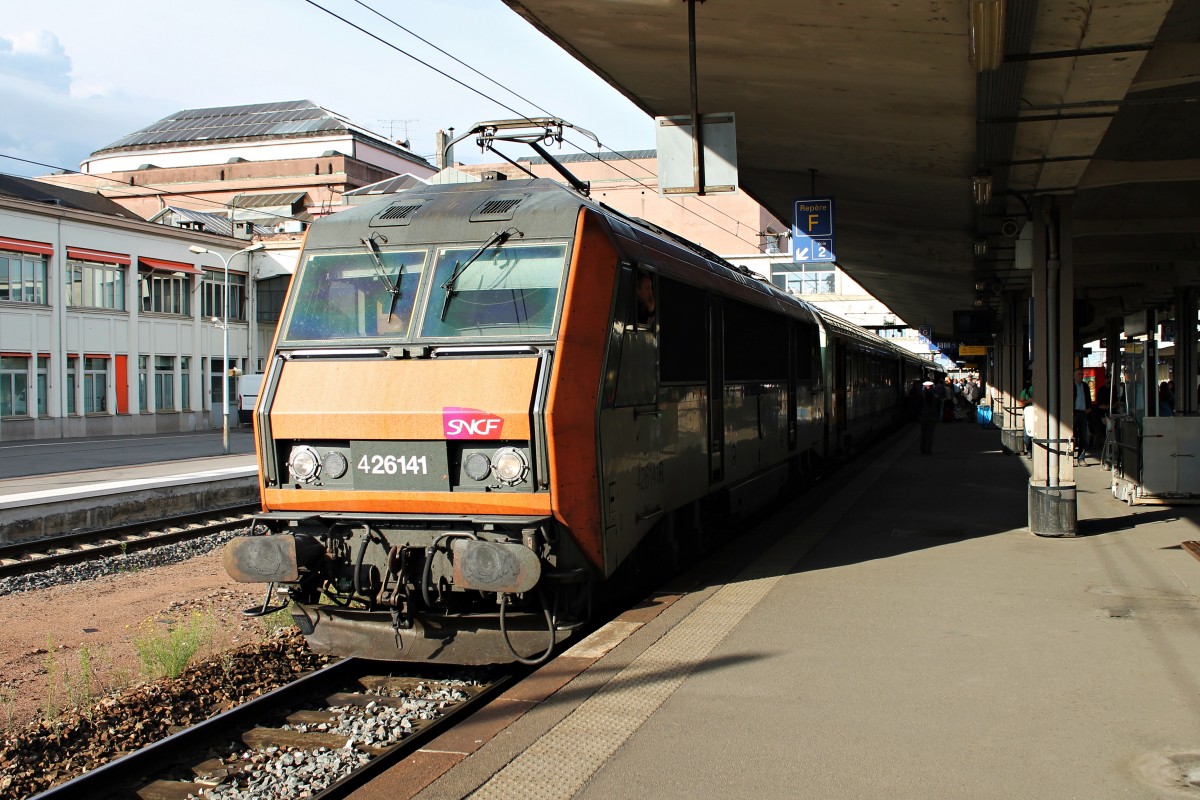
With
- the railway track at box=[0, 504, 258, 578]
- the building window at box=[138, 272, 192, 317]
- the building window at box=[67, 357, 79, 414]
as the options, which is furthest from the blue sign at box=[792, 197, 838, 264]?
the building window at box=[138, 272, 192, 317]

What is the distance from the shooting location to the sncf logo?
21.9 feet

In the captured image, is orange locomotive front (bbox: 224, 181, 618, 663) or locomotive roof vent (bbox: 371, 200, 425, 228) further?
locomotive roof vent (bbox: 371, 200, 425, 228)

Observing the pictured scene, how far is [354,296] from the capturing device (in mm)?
7453

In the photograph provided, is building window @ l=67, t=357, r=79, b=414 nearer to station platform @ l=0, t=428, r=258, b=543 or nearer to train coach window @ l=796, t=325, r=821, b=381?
station platform @ l=0, t=428, r=258, b=543

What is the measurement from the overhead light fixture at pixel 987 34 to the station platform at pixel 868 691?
12.5 feet

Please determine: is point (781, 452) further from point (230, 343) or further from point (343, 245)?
point (230, 343)

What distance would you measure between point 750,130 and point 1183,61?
4528mm

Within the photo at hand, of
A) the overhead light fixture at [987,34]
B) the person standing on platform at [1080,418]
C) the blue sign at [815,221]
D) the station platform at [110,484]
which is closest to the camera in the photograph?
the overhead light fixture at [987,34]

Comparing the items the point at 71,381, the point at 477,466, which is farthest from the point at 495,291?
the point at 71,381

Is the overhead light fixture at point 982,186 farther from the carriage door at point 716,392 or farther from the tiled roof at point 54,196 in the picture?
the tiled roof at point 54,196

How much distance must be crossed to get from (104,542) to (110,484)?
4351 mm

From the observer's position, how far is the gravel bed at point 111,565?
10.9 meters

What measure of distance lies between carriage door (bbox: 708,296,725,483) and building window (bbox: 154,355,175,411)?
37270mm

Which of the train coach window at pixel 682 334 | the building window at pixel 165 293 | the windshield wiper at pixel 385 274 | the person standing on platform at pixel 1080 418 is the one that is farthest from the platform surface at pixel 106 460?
the person standing on platform at pixel 1080 418
